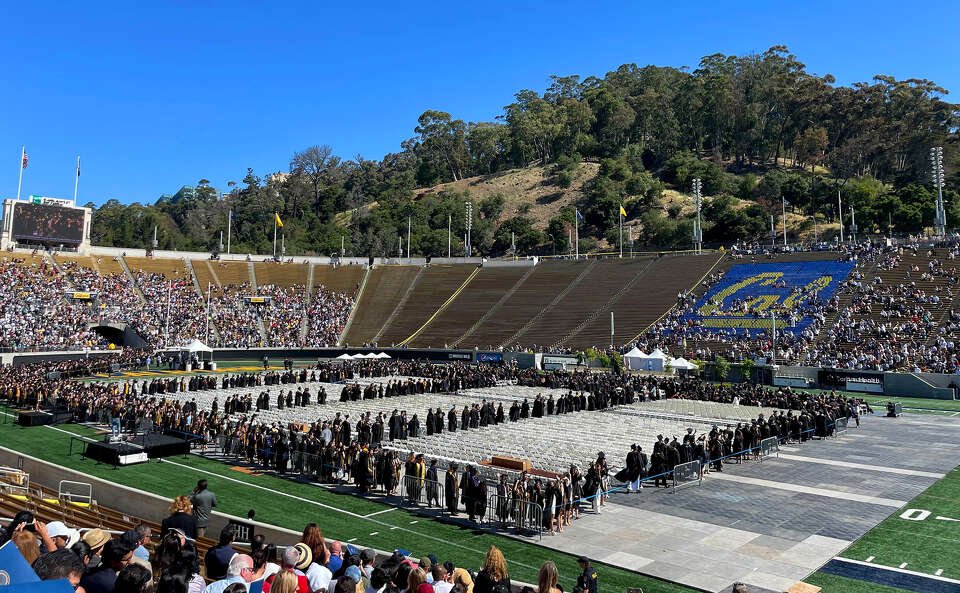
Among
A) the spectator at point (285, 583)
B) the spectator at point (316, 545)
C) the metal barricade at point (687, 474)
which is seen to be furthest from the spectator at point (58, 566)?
the metal barricade at point (687, 474)

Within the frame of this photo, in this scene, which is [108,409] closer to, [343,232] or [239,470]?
[239,470]

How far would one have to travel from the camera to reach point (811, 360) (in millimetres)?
39344

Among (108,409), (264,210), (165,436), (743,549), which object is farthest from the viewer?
(264,210)

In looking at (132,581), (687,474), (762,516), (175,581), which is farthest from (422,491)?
(132,581)

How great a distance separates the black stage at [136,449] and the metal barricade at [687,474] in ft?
49.6

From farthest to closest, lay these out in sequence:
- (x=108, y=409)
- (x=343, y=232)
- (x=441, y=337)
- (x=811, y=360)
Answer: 1. (x=343, y=232)
2. (x=441, y=337)
3. (x=811, y=360)
4. (x=108, y=409)

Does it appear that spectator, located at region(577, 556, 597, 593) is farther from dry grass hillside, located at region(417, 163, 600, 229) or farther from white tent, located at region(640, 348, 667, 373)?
dry grass hillside, located at region(417, 163, 600, 229)

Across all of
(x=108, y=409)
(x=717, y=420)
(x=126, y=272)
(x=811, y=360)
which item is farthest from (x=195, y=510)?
(x=126, y=272)

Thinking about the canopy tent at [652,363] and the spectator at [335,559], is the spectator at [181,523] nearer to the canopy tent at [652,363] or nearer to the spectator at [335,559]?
the spectator at [335,559]

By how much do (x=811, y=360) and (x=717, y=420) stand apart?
56.9 ft

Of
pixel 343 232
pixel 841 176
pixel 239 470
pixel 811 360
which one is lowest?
pixel 239 470

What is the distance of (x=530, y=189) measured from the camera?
12219 cm

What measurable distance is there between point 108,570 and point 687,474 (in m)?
15.4

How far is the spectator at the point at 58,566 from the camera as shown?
14.8 feet
